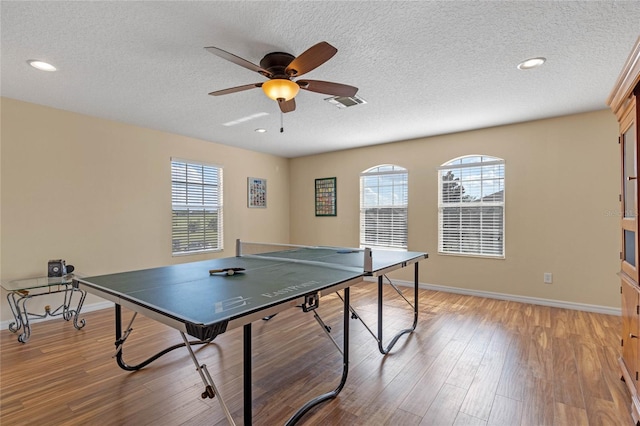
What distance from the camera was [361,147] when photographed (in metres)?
5.66

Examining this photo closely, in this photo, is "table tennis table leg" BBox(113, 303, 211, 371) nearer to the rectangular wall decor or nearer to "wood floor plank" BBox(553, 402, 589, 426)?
"wood floor plank" BBox(553, 402, 589, 426)

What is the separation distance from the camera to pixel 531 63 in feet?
8.16

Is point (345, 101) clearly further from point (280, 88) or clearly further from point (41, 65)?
point (41, 65)

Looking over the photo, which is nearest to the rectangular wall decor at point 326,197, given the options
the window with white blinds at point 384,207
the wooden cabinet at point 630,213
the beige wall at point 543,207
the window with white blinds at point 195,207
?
the window with white blinds at point 384,207

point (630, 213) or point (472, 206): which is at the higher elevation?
point (472, 206)

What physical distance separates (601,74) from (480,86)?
962 mm

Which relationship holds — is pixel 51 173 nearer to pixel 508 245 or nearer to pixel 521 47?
pixel 521 47

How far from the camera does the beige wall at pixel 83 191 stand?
328 centimetres

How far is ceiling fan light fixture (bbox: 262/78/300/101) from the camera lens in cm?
217

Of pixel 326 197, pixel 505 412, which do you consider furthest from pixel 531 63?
pixel 326 197

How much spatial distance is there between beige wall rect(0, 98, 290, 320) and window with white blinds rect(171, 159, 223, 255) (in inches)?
4.8

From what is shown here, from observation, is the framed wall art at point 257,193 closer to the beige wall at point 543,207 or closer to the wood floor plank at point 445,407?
the beige wall at point 543,207

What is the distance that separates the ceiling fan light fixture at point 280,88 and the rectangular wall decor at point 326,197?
3.84 m

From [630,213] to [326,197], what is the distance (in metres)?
4.59
